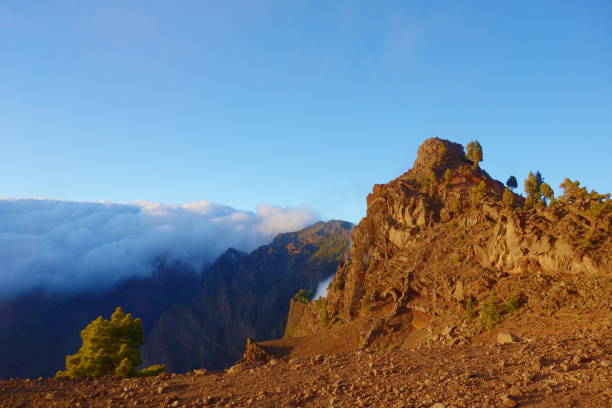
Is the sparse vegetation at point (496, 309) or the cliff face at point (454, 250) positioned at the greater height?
the cliff face at point (454, 250)

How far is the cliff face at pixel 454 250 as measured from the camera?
23.5 m

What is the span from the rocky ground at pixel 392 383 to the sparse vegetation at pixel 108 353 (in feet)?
40.3

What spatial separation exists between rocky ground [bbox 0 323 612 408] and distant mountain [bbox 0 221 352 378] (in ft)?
422

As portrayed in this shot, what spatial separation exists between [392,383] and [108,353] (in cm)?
2450

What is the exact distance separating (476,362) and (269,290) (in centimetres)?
15239

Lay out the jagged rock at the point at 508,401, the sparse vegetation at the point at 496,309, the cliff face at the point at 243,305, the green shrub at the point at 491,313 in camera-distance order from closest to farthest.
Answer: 1. the jagged rock at the point at 508,401
2. the green shrub at the point at 491,313
3. the sparse vegetation at the point at 496,309
4. the cliff face at the point at 243,305

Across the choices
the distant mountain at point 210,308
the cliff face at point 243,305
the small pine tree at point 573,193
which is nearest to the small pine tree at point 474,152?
the small pine tree at point 573,193

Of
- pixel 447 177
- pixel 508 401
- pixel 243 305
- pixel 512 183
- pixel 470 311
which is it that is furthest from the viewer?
pixel 243 305

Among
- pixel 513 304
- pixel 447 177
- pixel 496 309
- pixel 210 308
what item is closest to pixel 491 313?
pixel 496 309

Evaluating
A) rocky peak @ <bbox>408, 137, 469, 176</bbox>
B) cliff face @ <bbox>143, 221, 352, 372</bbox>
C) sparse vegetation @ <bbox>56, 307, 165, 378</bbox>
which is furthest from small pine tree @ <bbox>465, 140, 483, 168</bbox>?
cliff face @ <bbox>143, 221, 352, 372</bbox>

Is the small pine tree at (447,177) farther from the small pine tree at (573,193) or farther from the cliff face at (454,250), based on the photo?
the small pine tree at (573,193)

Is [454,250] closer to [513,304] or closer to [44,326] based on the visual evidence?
[513,304]

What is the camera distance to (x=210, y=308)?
165m

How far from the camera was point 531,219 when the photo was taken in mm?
27500
